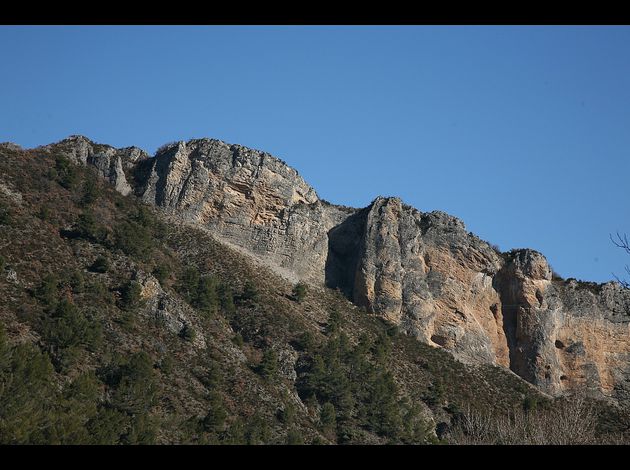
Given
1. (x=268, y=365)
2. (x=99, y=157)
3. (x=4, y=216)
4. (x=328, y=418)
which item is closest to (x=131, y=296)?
(x=268, y=365)

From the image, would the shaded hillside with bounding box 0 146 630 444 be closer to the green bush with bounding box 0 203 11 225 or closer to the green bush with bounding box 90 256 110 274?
the green bush with bounding box 90 256 110 274

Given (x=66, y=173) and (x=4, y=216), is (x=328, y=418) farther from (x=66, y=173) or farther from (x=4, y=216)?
(x=66, y=173)

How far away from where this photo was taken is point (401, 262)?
70.1 metres

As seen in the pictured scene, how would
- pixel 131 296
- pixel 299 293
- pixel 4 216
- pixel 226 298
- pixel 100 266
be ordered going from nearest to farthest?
pixel 131 296, pixel 4 216, pixel 100 266, pixel 226 298, pixel 299 293

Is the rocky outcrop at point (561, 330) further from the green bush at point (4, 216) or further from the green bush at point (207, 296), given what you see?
the green bush at point (4, 216)

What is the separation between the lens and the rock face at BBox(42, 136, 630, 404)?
2699 inches

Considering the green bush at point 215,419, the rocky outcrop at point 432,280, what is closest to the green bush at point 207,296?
the green bush at point 215,419

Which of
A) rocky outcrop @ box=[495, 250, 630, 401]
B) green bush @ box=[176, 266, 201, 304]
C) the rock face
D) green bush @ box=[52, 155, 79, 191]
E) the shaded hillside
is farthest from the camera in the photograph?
rocky outcrop @ box=[495, 250, 630, 401]

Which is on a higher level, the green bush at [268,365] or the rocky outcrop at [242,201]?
the rocky outcrop at [242,201]

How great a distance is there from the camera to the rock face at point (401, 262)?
6856 centimetres

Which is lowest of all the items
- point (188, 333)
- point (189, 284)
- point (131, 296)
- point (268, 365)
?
point (268, 365)

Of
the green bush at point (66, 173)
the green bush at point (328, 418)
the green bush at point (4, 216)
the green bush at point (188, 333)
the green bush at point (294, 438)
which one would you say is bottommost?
the green bush at point (294, 438)

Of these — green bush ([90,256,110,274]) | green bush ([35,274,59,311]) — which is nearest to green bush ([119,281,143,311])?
green bush ([90,256,110,274])
